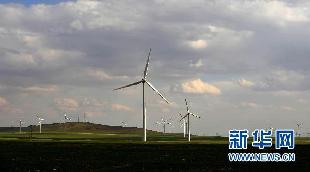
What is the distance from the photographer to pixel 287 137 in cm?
7844

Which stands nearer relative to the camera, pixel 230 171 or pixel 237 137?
pixel 230 171

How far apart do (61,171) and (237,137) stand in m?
28.4

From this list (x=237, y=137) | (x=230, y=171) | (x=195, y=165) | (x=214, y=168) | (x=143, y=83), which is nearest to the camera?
(x=230, y=171)

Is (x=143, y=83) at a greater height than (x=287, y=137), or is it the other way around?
(x=143, y=83)

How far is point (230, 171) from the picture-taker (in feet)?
194

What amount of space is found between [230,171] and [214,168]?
476 centimetres

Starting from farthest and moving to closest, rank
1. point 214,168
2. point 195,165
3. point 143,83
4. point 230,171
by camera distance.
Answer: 1. point 143,83
2. point 195,165
3. point 214,168
4. point 230,171

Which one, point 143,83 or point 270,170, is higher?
point 143,83

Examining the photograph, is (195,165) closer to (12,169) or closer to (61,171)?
(61,171)

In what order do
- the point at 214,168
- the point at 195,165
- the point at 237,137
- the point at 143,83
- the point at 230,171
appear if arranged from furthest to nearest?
the point at 143,83
the point at 237,137
the point at 195,165
the point at 214,168
the point at 230,171

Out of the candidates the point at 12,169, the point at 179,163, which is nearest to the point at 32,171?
the point at 12,169

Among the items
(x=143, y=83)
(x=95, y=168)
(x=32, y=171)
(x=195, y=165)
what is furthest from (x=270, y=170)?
(x=143, y=83)

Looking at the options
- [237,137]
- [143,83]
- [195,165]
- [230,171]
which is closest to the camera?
[230,171]

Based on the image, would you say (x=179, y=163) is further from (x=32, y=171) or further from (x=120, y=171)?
(x=32, y=171)
